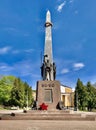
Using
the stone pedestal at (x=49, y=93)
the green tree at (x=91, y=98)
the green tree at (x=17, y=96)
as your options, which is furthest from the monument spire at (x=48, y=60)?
the green tree at (x=17, y=96)

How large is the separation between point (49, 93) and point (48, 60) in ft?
11.7

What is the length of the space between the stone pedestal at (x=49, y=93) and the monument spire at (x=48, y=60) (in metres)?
1.21

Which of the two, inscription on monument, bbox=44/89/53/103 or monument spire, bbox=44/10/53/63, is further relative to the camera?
monument spire, bbox=44/10/53/63

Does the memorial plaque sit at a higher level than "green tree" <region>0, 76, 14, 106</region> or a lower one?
lower

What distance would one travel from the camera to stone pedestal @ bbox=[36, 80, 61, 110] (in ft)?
68.4

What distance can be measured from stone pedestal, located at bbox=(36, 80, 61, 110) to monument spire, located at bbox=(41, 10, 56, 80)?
47.7 inches

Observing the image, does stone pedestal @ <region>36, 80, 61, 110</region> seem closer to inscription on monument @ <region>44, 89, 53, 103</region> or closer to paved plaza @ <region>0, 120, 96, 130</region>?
inscription on monument @ <region>44, 89, 53, 103</region>

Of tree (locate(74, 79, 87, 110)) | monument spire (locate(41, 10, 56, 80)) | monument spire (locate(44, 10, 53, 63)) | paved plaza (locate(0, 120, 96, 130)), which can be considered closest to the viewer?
paved plaza (locate(0, 120, 96, 130))

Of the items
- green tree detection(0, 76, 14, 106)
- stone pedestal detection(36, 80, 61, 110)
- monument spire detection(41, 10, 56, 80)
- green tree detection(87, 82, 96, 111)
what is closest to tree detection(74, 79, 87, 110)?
green tree detection(87, 82, 96, 111)

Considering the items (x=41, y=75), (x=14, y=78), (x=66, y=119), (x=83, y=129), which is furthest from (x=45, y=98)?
(x=14, y=78)

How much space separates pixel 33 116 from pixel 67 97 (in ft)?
243

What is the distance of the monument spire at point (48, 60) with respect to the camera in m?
22.7

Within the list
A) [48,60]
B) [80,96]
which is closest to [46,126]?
[48,60]

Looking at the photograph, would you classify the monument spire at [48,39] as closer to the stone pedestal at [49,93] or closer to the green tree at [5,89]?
the stone pedestal at [49,93]
